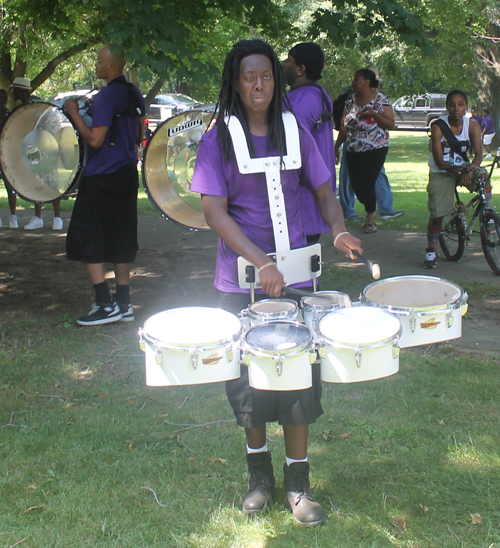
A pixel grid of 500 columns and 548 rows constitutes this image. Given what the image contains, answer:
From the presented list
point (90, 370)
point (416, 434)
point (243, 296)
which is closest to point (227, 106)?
point (243, 296)

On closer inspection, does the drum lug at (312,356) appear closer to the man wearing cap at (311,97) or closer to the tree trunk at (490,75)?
the man wearing cap at (311,97)

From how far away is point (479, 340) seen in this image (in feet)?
15.5

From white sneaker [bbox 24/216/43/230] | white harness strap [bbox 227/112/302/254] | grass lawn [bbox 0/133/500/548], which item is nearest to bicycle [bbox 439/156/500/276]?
grass lawn [bbox 0/133/500/548]

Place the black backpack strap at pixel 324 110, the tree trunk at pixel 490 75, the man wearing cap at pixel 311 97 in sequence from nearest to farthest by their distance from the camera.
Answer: the man wearing cap at pixel 311 97 → the black backpack strap at pixel 324 110 → the tree trunk at pixel 490 75

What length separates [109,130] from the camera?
4.94 meters

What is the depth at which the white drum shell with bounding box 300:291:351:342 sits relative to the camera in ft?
8.25

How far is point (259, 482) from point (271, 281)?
932 mm

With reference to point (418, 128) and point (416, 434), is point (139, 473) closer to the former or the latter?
point (416, 434)

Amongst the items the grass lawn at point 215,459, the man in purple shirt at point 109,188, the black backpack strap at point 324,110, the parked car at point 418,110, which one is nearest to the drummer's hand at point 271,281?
the grass lawn at point 215,459

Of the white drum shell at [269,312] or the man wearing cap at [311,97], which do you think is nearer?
the white drum shell at [269,312]

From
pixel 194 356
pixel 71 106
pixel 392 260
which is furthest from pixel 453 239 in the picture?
pixel 194 356

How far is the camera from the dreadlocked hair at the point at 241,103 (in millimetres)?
2650

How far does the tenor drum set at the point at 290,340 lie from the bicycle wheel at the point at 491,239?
13.4ft

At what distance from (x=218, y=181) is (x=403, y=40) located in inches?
161
